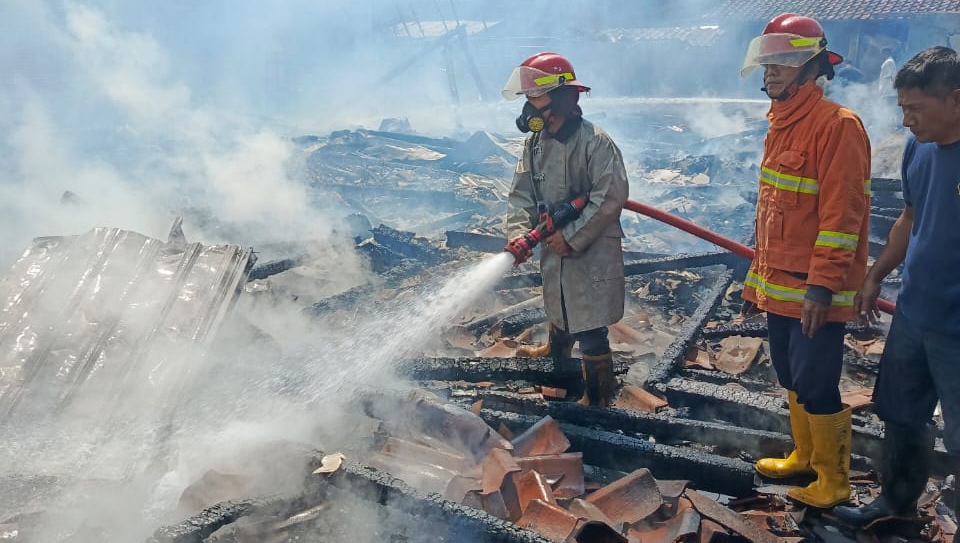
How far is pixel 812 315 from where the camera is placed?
307 cm

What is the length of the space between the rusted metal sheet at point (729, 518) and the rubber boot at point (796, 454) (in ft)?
1.81

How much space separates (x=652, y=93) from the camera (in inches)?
1203

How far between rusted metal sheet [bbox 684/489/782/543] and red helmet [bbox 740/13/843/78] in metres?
2.34

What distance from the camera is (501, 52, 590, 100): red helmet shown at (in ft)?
13.3

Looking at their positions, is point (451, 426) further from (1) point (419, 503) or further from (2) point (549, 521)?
(2) point (549, 521)

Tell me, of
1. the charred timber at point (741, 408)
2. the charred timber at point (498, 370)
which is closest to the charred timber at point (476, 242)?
the charred timber at point (498, 370)

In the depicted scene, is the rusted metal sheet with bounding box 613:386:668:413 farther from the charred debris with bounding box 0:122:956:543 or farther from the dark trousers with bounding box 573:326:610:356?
the dark trousers with bounding box 573:326:610:356

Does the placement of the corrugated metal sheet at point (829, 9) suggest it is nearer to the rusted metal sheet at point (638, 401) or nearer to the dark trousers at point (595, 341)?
the rusted metal sheet at point (638, 401)

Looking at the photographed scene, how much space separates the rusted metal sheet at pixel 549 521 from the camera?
3.13 metres

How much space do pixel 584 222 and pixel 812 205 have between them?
1.42 m

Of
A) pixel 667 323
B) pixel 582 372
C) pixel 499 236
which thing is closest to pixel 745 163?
pixel 499 236

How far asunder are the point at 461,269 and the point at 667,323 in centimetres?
252

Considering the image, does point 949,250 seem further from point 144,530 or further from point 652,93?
point 652,93

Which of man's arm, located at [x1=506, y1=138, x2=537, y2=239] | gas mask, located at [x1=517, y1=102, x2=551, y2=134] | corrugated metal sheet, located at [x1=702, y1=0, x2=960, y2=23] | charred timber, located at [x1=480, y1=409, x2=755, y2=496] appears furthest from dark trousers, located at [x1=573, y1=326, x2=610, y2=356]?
corrugated metal sheet, located at [x1=702, y1=0, x2=960, y2=23]
